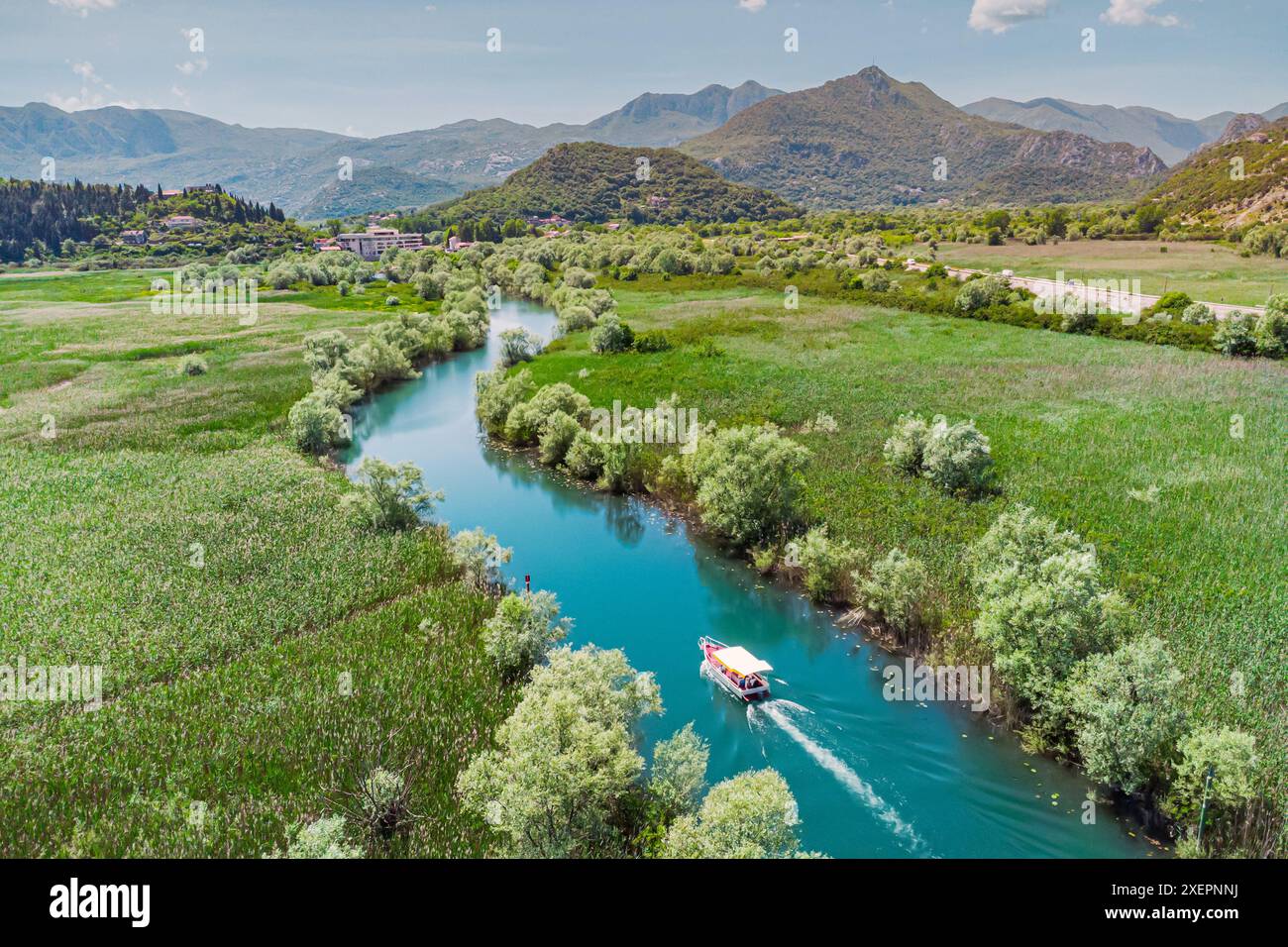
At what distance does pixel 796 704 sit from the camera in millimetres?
25922

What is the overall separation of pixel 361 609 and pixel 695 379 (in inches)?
1560

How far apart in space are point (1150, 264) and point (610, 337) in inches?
3397

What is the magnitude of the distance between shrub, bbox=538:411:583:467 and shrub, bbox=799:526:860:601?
2185cm

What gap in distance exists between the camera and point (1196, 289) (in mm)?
85875

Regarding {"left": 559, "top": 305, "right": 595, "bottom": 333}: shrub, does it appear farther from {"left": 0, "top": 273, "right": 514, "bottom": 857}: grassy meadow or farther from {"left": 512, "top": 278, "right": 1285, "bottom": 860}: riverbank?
{"left": 0, "top": 273, "right": 514, "bottom": 857}: grassy meadow

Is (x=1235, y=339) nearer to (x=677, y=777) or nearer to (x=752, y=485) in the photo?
(x=752, y=485)

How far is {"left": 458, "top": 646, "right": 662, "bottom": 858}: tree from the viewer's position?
1697cm

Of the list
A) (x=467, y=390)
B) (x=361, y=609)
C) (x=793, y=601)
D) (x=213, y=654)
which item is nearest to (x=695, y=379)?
(x=467, y=390)

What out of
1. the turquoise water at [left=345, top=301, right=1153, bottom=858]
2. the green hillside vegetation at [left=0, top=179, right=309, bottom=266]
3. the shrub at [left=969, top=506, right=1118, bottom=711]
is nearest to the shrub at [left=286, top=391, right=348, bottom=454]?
the turquoise water at [left=345, top=301, right=1153, bottom=858]

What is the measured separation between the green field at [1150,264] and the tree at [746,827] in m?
91.1

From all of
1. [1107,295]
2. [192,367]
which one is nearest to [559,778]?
[192,367]

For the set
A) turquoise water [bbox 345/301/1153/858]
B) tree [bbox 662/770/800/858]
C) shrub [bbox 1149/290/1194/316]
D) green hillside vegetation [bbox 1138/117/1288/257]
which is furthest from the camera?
green hillside vegetation [bbox 1138/117/1288/257]

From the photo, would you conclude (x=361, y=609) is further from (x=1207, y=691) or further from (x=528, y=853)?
(x=1207, y=691)

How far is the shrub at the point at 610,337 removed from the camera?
250 ft
